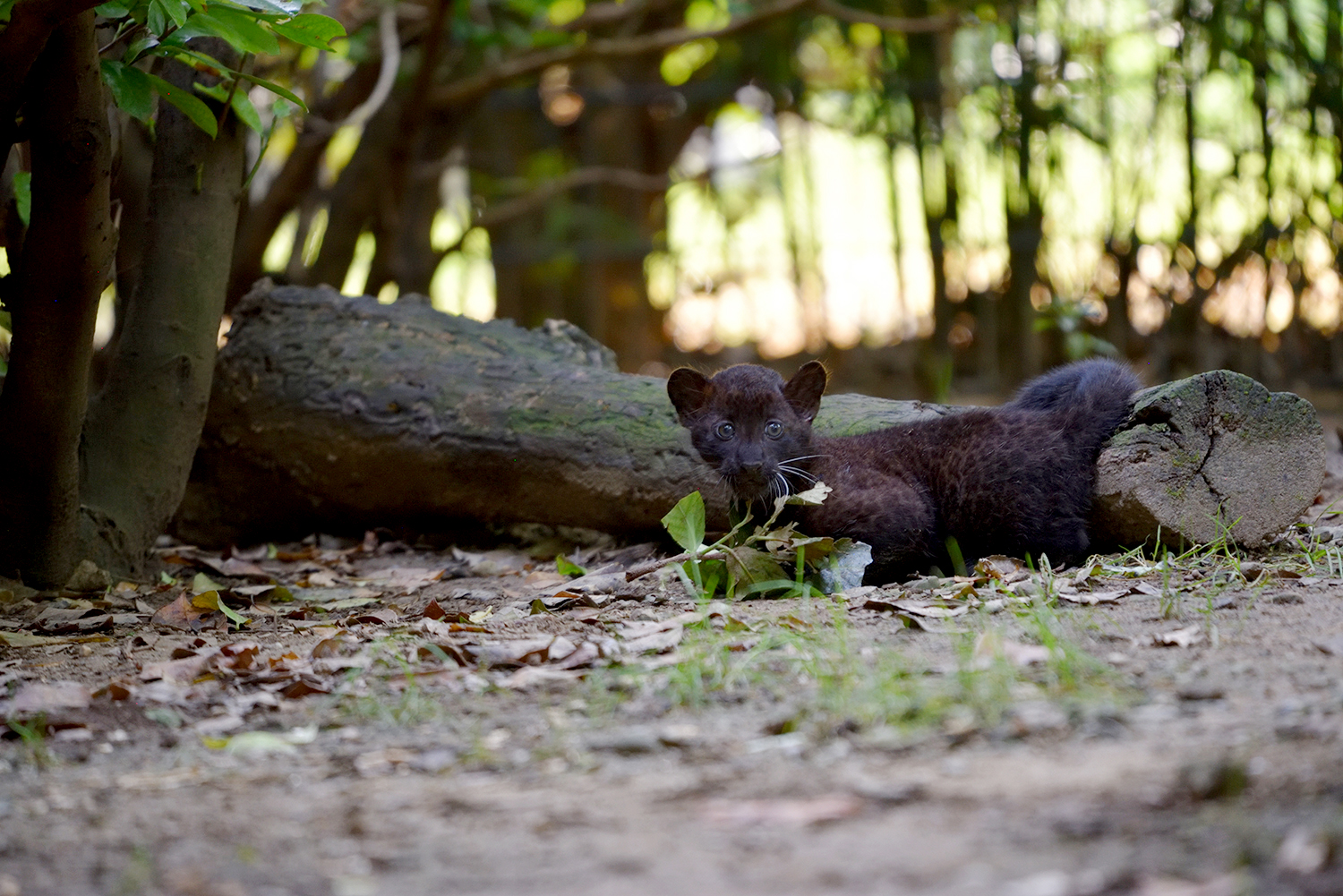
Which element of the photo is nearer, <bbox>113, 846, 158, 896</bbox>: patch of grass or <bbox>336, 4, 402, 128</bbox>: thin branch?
<bbox>113, 846, 158, 896</bbox>: patch of grass

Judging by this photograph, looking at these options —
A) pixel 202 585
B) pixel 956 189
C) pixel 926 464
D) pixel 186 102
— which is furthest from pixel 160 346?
pixel 956 189

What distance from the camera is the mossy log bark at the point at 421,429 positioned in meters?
5.36

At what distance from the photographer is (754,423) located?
463 cm

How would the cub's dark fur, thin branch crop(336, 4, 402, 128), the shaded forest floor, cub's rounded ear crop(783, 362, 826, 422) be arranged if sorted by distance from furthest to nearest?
thin branch crop(336, 4, 402, 128) < cub's rounded ear crop(783, 362, 826, 422) < the cub's dark fur < the shaded forest floor

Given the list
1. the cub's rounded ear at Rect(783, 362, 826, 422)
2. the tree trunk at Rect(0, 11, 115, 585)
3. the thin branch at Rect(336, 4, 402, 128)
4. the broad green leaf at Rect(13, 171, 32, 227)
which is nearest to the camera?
the tree trunk at Rect(0, 11, 115, 585)

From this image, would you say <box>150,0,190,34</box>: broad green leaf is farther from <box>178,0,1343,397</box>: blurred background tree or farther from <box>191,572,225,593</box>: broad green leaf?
<box>178,0,1343,397</box>: blurred background tree

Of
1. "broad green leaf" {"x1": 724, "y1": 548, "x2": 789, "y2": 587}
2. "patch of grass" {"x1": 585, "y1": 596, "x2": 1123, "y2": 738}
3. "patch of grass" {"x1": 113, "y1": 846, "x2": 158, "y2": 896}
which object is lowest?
"patch of grass" {"x1": 113, "y1": 846, "x2": 158, "y2": 896}

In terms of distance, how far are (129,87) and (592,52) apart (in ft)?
14.3

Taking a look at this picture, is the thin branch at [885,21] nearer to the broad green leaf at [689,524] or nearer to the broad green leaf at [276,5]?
the broad green leaf at [689,524]

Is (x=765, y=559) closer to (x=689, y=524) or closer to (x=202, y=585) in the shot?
(x=689, y=524)

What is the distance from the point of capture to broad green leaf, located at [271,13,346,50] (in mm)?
3705

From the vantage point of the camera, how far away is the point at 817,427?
5.45 metres

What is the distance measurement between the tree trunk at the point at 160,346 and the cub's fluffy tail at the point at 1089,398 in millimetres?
3368

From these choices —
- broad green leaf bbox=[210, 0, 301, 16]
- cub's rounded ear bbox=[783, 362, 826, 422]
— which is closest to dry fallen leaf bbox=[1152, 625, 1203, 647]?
cub's rounded ear bbox=[783, 362, 826, 422]
